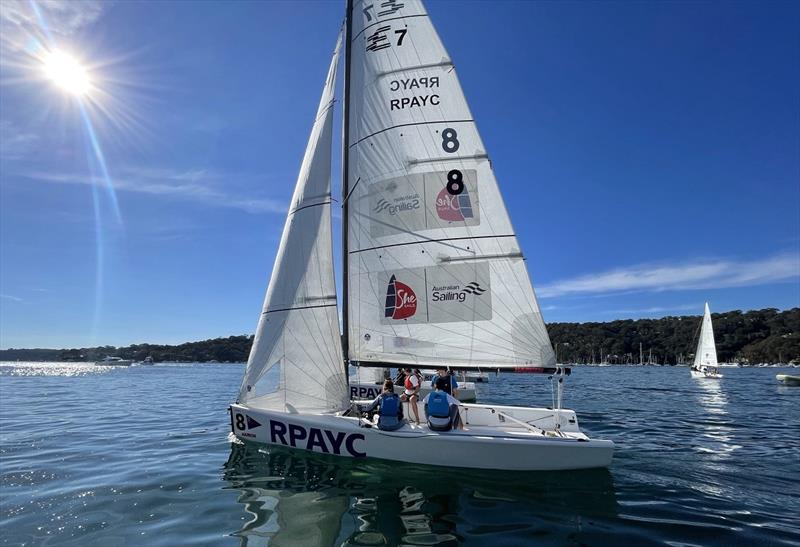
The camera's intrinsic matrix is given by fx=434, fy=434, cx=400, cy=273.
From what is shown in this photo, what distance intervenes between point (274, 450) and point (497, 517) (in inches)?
267

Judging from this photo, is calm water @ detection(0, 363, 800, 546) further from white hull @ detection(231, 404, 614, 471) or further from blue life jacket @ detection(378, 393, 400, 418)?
blue life jacket @ detection(378, 393, 400, 418)

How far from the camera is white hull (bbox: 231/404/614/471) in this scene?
28.5ft

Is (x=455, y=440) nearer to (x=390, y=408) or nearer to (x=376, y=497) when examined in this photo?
(x=390, y=408)

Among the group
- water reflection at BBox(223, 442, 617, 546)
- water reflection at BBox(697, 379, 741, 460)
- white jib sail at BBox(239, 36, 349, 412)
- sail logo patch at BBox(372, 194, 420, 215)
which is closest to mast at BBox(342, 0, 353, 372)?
white jib sail at BBox(239, 36, 349, 412)

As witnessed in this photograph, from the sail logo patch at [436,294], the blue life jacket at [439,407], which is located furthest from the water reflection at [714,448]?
the sail logo patch at [436,294]

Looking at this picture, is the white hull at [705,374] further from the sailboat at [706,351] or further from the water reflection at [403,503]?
the water reflection at [403,503]

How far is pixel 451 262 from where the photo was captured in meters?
10.8

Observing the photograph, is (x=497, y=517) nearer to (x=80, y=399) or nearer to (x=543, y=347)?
(x=543, y=347)

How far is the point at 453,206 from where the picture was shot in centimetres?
1087

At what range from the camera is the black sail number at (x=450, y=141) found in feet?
36.0

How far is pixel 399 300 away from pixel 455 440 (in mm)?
3718

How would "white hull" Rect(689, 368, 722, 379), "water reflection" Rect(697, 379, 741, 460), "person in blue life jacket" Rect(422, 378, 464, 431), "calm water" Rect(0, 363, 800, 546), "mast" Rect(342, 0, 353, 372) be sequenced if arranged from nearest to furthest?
1. "calm water" Rect(0, 363, 800, 546)
2. "person in blue life jacket" Rect(422, 378, 464, 431)
3. "water reflection" Rect(697, 379, 741, 460)
4. "mast" Rect(342, 0, 353, 372)
5. "white hull" Rect(689, 368, 722, 379)

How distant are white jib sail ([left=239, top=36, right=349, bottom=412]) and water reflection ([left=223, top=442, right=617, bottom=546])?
5.69ft

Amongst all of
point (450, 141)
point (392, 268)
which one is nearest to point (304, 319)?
point (392, 268)
